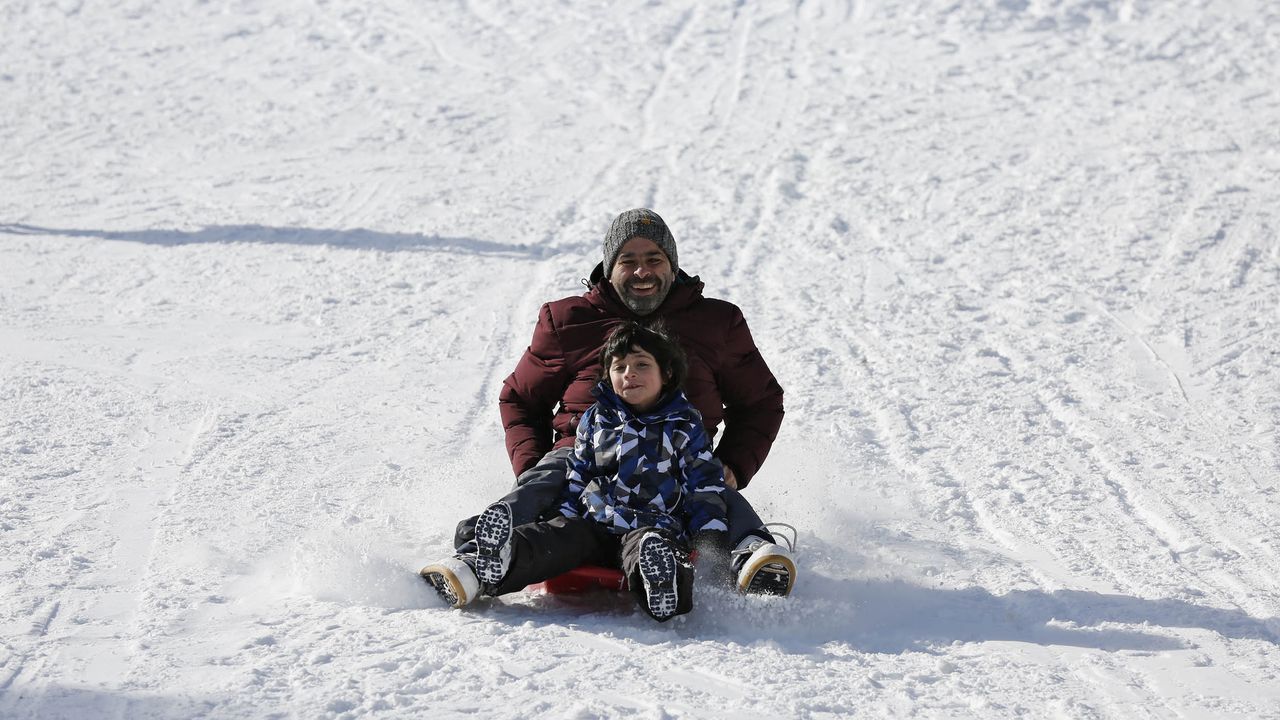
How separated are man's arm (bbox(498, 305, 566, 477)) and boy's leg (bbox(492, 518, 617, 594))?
0.51 metres

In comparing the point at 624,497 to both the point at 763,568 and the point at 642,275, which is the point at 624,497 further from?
the point at 642,275

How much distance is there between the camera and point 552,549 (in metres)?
3.44

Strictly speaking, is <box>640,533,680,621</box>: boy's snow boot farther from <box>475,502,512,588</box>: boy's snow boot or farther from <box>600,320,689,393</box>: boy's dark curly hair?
<box>600,320,689,393</box>: boy's dark curly hair

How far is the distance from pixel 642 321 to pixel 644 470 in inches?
26.5

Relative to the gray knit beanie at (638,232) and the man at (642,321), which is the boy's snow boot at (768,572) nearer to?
the man at (642,321)

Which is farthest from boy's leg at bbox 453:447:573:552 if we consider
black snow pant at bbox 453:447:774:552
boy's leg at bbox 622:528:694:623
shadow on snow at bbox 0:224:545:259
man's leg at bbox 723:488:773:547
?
shadow on snow at bbox 0:224:545:259

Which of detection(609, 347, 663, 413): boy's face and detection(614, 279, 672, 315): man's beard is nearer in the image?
detection(609, 347, 663, 413): boy's face

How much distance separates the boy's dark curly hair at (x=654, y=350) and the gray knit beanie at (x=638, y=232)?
1.29 ft

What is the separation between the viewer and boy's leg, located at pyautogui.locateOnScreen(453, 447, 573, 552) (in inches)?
139

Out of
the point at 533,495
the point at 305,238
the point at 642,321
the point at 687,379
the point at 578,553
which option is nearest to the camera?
the point at 578,553

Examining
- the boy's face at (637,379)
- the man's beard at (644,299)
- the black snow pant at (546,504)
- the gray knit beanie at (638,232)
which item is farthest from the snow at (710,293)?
the gray knit beanie at (638,232)

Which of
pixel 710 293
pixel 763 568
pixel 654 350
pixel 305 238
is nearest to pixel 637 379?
pixel 654 350

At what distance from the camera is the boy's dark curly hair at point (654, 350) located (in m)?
3.66

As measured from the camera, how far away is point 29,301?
7047 millimetres
